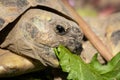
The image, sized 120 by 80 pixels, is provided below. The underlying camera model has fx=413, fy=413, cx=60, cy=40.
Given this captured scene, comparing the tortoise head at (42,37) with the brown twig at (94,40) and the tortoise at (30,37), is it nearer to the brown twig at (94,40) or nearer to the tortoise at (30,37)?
the tortoise at (30,37)

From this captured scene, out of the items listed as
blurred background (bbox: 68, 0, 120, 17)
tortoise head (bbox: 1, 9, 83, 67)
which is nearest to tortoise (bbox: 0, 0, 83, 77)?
tortoise head (bbox: 1, 9, 83, 67)

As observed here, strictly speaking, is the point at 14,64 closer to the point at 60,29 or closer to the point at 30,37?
the point at 30,37

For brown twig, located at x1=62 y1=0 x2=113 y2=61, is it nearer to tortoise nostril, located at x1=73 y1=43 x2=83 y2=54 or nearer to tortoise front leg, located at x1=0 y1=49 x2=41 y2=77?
tortoise nostril, located at x1=73 y1=43 x2=83 y2=54

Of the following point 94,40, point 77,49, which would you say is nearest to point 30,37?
point 77,49

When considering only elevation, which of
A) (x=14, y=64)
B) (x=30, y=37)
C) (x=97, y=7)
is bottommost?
(x=97, y=7)

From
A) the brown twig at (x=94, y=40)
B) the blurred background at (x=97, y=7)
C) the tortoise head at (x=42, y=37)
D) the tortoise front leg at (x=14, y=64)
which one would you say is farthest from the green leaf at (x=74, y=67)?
the blurred background at (x=97, y=7)

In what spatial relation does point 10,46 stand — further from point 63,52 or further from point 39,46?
point 63,52
